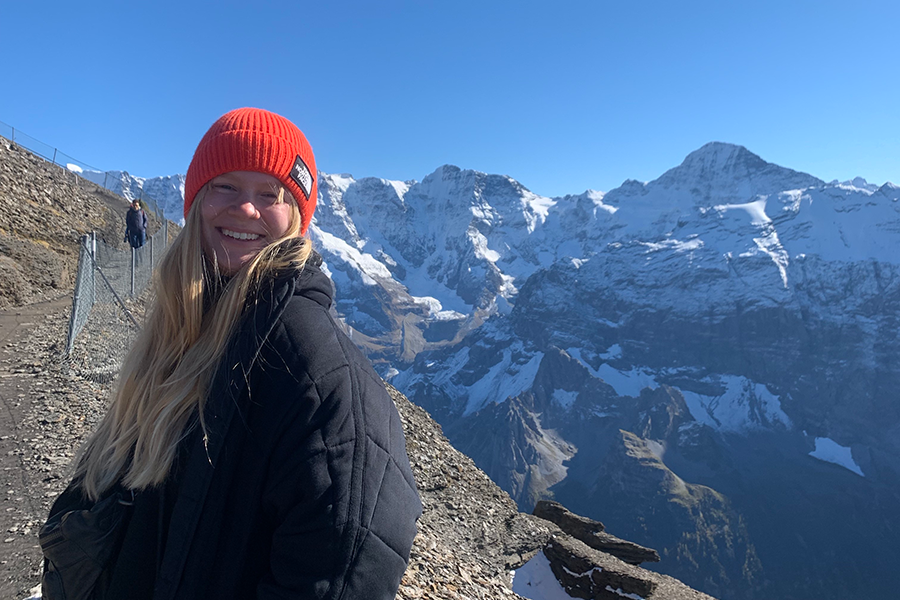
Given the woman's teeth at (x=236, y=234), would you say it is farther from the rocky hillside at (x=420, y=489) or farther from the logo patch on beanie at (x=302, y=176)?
the rocky hillside at (x=420, y=489)

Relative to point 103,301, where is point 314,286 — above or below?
below

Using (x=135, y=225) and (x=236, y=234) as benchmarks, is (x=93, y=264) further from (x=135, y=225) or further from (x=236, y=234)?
(x=236, y=234)

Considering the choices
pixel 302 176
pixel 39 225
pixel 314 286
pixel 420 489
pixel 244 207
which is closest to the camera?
pixel 314 286

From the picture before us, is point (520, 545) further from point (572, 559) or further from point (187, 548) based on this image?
point (187, 548)

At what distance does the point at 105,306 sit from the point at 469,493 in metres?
10.4

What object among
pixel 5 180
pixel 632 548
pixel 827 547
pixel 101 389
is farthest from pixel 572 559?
pixel 827 547

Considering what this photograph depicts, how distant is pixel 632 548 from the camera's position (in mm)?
16438

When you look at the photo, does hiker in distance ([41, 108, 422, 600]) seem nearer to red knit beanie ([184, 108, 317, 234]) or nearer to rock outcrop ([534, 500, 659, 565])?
red knit beanie ([184, 108, 317, 234])

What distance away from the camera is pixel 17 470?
23.3ft

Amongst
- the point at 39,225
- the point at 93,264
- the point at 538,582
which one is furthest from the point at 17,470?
the point at 39,225

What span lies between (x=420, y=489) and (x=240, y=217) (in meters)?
11.1

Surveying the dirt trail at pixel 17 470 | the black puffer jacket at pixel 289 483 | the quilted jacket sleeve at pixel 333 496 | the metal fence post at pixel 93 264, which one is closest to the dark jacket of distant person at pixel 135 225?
the metal fence post at pixel 93 264

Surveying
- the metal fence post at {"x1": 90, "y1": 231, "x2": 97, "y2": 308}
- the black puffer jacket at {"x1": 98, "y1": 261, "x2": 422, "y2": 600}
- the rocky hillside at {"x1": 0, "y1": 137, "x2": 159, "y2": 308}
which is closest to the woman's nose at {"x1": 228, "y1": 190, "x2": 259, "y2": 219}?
the black puffer jacket at {"x1": 98, "y1": 261, "x2": 422, "y2": 600}

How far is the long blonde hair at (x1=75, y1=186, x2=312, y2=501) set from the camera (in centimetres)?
191
